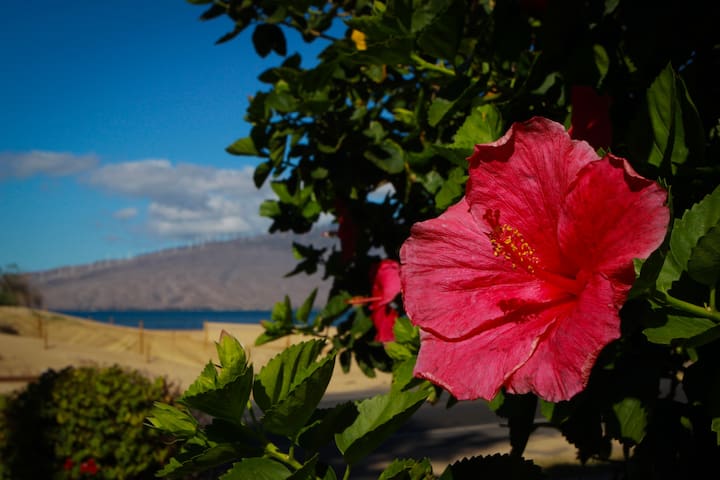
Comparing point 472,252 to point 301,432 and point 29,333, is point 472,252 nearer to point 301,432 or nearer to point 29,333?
point 301,432

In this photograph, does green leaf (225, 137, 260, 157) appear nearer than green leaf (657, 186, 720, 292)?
No

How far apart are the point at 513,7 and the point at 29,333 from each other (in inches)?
917

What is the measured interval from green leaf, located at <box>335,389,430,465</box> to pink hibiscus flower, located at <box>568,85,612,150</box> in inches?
23.2

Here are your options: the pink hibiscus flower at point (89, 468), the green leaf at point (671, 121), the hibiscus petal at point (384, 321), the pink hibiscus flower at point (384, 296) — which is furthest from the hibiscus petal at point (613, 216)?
the pink hibiscus flower at point (89, 468)

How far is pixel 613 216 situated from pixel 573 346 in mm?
138

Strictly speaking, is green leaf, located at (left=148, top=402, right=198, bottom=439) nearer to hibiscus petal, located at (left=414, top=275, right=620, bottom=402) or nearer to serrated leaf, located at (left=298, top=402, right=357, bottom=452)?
serrated leaf, located at (left=298, top=402, right=357, bottom=452)

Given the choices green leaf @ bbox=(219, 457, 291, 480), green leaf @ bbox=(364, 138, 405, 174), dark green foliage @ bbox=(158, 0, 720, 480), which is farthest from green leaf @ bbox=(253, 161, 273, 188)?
green leaf @ bbox=(219, 457, 291, 480)

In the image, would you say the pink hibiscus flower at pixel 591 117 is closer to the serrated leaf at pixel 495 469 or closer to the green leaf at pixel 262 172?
the serrated leaf at pixel 495 469

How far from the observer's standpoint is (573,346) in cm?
61

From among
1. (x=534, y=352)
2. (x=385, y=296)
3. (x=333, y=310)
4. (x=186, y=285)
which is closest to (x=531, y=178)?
(x=534, y=352)

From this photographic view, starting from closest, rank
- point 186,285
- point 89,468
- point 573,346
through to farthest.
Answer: point 573,346 < point 89,468 < point 186,285

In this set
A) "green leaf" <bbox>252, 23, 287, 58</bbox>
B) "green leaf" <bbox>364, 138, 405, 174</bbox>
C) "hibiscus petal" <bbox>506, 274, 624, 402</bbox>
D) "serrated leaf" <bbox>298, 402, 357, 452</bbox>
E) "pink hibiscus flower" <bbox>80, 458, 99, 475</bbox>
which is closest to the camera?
"hibiscus petal" <bbox>506, 274, 624, 402</bbox>

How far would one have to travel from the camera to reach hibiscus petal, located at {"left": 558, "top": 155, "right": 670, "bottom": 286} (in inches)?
23.2

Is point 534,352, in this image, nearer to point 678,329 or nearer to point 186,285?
point 678,329
